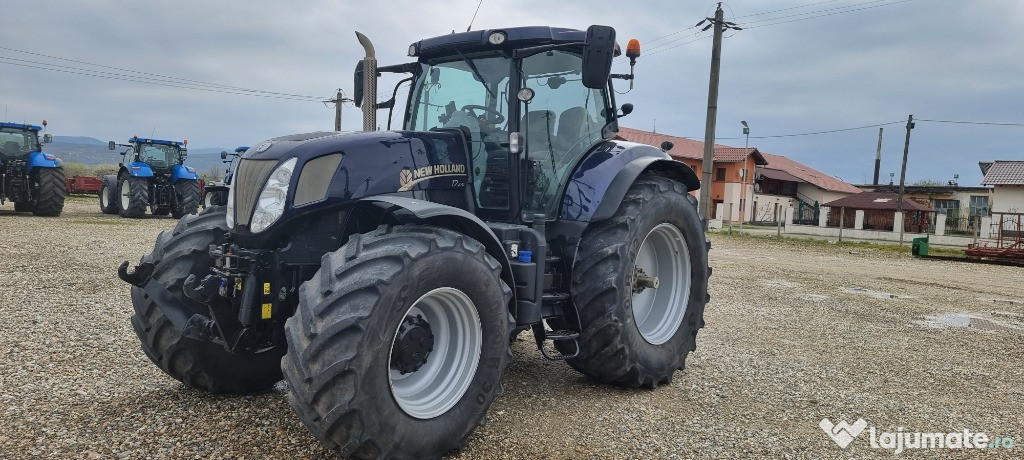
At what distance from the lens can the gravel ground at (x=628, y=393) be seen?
3658mm

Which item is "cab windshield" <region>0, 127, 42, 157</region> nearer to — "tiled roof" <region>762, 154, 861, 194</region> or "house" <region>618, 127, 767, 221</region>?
"house" <region>618, 127, 767, 221</region>

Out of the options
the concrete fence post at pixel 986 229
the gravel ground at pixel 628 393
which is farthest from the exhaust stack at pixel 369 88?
the concrete fence post at pixel 986 229

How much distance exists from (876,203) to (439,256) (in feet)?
147

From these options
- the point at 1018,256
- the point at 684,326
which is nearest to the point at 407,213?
the point at 684,326

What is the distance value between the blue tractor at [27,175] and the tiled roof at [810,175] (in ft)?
144

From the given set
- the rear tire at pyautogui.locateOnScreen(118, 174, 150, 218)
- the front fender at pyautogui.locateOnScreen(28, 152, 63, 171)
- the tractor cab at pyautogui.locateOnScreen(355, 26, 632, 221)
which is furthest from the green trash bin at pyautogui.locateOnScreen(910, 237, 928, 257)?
the front fender at pyautogui.locateOnScreen(28, 152, 63, 171)

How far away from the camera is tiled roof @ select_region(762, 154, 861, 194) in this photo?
52.6m

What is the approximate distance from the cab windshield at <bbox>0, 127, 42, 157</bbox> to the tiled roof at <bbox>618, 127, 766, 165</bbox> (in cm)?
2943

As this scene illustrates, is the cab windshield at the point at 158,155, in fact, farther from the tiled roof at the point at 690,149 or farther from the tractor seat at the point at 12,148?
the tiled roof at the point at 690,149

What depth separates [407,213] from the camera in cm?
341

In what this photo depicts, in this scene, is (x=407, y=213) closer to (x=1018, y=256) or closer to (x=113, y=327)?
(x=113, y=327)

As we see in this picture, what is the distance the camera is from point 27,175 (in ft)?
60.1

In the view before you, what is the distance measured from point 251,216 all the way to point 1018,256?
65.8 feet

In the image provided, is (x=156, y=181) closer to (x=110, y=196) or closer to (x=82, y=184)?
(x=110, y=196)
